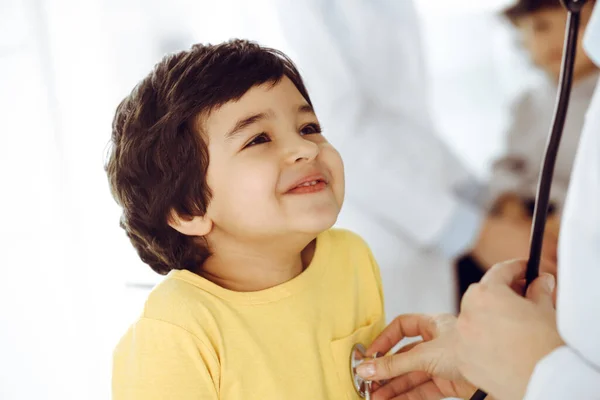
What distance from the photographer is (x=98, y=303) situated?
1.45 metres

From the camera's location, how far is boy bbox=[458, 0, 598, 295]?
201 centimetres

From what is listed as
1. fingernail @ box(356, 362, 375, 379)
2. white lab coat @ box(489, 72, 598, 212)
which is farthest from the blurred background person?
white lab coat @ box(489, 72, 598, 212)

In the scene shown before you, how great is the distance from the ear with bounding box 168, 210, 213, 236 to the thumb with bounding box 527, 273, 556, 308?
16.2 inches

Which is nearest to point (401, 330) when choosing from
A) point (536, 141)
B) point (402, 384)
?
point (402, 384)

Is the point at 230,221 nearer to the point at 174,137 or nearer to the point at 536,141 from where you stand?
the point at 174,137

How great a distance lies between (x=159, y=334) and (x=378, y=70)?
662mm

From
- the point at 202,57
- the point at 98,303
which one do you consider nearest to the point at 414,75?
the point at 202,57

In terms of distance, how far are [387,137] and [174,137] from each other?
48 centimetres

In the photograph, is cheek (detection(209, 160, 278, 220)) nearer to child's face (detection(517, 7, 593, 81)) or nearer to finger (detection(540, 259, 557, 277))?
finger (detection(540, 259, 557, 277))

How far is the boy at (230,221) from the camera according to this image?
2.73ft

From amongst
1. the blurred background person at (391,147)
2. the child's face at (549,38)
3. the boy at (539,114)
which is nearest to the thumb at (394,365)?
the blurred background person at (391,147)

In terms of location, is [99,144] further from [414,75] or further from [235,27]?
[414,75]

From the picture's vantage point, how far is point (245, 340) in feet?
2.82

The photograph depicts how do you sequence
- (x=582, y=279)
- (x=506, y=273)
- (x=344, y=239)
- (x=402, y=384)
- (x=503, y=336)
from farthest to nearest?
(x=344, y=239)
(x=402, y=384)
(x=506, y=273)
(x=503, y=336)
(x=582, y=279)
